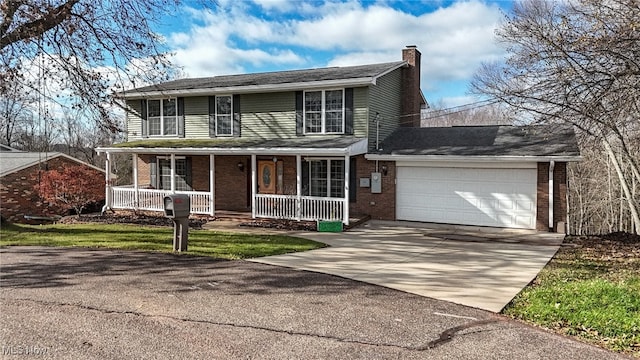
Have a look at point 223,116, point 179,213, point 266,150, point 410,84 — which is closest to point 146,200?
point 223,116

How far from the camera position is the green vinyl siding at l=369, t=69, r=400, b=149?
16531 millimetres

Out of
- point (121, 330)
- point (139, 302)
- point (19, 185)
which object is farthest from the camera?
point (19, 185)

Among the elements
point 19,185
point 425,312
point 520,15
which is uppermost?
point 520,15

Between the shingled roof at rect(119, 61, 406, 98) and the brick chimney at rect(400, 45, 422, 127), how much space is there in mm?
587

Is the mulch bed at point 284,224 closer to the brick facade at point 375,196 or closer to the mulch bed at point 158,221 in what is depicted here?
the mulch bed at point 158,221

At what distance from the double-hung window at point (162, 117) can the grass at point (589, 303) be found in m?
15.4

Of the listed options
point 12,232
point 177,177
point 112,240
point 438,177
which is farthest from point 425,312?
point 177,177

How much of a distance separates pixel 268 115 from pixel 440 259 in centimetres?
989

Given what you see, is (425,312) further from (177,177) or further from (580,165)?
(580,165)

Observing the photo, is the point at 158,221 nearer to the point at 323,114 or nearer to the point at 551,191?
the point at 323,114

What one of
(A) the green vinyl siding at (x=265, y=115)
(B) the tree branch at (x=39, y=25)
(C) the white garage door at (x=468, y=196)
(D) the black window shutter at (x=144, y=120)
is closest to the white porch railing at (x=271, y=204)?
(C) the white garage door at (x=468, y=196)

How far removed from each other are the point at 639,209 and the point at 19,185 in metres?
27.9

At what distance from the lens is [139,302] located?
6.19m

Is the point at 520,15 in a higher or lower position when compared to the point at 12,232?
higher
